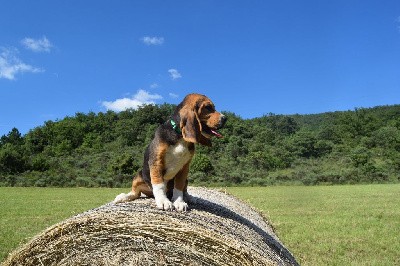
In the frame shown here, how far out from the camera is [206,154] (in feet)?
114

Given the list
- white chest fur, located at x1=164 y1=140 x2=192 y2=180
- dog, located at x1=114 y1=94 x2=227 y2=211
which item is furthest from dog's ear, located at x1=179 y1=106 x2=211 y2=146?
white chest fur, located at x1=164 y1=140 x2=192 y2=180

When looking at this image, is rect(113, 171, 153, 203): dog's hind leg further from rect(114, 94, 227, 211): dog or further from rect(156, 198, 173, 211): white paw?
rect(156, 198, 173, 211): white paw

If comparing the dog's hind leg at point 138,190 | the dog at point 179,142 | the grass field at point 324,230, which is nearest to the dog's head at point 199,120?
the dog at point 179,142

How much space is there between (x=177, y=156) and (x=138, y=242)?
2.31 ft

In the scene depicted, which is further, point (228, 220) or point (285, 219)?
point (285, 219)

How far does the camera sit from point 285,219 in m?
12.6

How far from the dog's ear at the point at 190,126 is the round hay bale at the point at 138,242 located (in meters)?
0.65

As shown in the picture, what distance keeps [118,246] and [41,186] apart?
31.9 metres

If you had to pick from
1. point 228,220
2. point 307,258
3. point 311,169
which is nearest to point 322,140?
point 311,169

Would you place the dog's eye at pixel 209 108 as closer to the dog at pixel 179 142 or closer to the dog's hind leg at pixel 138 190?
the dog at pixel 179 142

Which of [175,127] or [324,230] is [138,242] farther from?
[324,230]

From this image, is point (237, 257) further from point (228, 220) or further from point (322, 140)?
point (322, 140)

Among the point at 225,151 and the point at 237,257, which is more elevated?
the point at 225,151

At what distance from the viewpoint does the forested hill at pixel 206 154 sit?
33.8m
